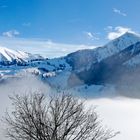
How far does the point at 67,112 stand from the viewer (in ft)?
62.6

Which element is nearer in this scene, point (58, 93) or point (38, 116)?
point (38, 116)

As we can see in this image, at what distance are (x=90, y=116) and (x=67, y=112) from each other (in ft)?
3.34

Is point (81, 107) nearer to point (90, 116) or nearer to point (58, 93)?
point (90, 116)

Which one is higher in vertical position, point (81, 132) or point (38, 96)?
point (38, 96)

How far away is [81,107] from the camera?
19.1 meters

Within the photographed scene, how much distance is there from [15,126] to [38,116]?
4.46 feet

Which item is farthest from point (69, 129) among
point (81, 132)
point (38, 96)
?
point (38, 96)

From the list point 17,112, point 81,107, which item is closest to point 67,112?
point 81,107

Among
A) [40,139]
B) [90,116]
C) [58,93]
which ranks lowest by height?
[40,139]

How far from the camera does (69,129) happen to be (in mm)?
19203

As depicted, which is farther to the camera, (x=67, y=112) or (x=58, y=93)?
(x=58, y=93)

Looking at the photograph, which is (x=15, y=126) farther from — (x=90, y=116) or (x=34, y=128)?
(x=90, y=116)

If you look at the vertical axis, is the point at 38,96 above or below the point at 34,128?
above

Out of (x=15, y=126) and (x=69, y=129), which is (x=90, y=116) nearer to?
(x=69, y=129)
